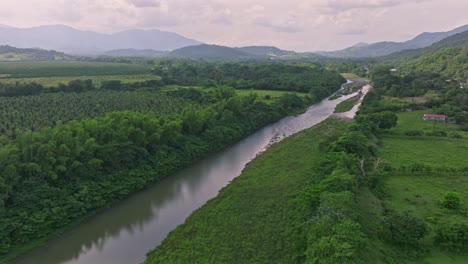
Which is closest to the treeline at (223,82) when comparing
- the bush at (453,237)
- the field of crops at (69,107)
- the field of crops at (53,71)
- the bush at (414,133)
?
the field of crops at (69,107)

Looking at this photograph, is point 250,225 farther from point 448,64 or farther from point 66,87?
point 448,64

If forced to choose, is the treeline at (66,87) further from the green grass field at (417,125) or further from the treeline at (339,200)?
the green grass field at (417,125)

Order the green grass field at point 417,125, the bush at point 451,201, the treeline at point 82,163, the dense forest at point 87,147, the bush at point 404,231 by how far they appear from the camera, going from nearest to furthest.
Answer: the bush at point 404,231, the treeline at point 82,163, the bush at point 451,201, the dense forest at point 87,147, the green grass field at point 417,125

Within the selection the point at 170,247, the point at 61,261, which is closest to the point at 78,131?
the point at 61,261

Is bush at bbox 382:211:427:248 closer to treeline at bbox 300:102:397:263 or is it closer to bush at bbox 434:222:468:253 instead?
bush at bbox 434:222:468:253

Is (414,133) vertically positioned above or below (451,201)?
above

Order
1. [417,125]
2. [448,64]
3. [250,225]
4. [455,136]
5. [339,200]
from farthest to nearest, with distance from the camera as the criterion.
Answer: [448,64], [417,125], [455,136], [250,225], [339,200]

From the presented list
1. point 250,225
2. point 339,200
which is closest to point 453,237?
point 339,200
